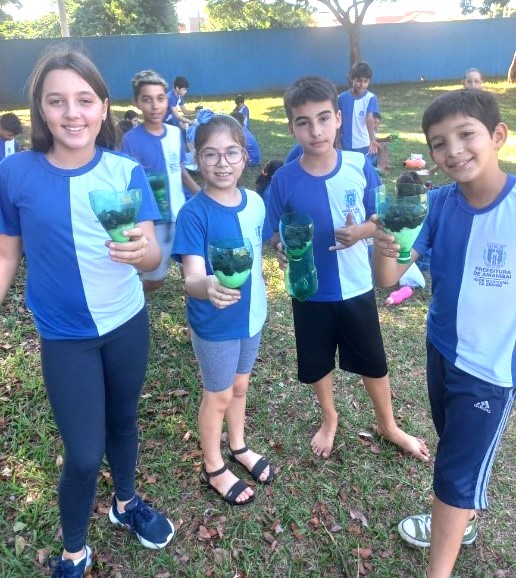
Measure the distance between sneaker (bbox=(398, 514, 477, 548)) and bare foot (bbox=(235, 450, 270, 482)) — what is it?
0.75m

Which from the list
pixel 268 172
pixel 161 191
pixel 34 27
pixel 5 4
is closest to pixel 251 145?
pixel 268 172

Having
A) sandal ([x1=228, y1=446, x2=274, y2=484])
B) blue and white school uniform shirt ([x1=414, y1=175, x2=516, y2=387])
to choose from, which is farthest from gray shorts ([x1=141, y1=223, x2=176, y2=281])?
blue and white school uniform shirt ([x1=414, y1=175, x2=516, y2=387])

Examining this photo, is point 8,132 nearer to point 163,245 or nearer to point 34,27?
point 163,245

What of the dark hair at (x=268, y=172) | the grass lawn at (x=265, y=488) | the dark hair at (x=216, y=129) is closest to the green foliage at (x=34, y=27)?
the dark hair at (x=268, y=172)

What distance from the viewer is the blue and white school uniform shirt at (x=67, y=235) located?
1824 millimetres

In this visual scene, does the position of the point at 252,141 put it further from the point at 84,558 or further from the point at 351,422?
the point at 84,558

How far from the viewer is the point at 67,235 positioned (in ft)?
→ 6.13

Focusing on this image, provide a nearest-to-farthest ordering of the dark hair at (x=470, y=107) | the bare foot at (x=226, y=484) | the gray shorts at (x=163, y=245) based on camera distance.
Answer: the dark hair at (x=470, y=107) → the bare foot at (x=226, y=484) → the gray shorts at (x=163, y=245)

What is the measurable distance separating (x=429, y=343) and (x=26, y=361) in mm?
3020

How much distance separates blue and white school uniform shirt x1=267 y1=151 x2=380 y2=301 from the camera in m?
2.46

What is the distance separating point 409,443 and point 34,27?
5296 centimetres

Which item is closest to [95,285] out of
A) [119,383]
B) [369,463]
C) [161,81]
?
[119,383]

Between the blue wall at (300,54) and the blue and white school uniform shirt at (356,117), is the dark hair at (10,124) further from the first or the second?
the blue wall at (300,54)

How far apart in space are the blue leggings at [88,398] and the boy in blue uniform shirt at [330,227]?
839mm
